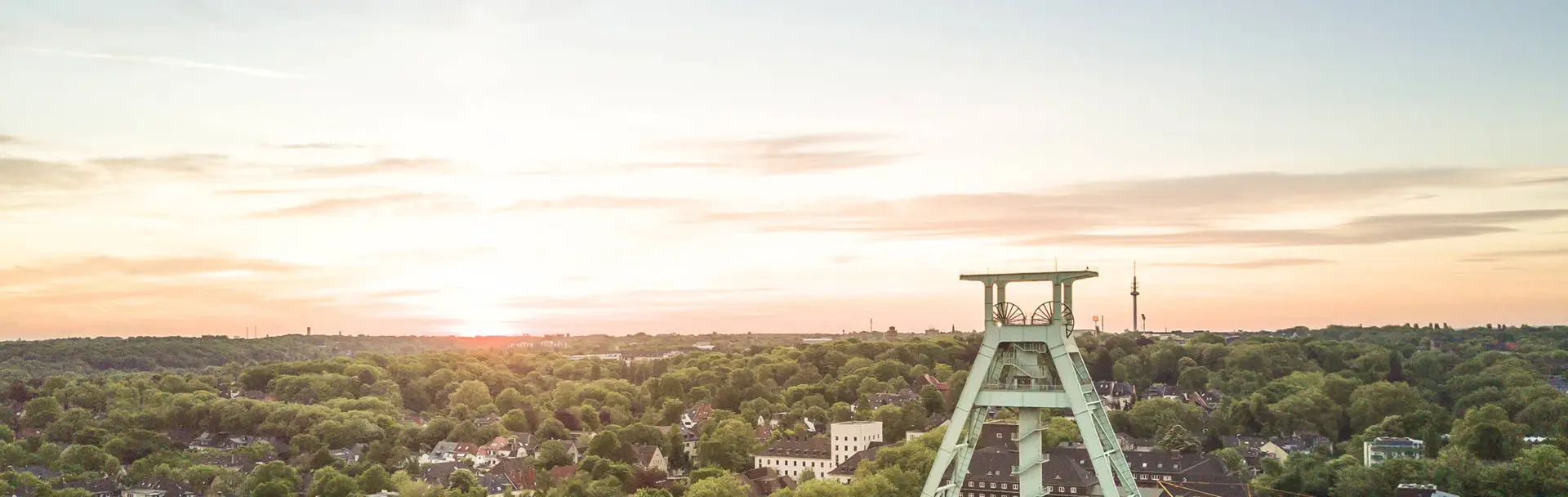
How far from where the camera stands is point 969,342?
148 m

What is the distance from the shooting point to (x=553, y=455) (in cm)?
9350

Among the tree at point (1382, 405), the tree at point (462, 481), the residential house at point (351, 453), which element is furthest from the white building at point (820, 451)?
the tree at point (1382, 405)

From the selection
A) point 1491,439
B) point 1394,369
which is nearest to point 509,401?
point 1394,369

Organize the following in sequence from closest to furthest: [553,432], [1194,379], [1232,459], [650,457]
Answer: [1232,459], [650,457], [553,432], [1194,379]

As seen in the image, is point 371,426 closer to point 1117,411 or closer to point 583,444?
point 583,444

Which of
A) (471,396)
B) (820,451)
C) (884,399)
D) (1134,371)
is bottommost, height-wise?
(820,451)

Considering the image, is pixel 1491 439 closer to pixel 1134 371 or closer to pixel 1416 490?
pixel 1416 490

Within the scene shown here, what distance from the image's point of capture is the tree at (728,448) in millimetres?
91500

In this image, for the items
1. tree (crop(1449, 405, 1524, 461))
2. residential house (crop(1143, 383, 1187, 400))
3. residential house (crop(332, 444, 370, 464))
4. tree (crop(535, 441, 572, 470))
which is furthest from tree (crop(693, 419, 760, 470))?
tree (crop(1449, 405, 1524, 461))

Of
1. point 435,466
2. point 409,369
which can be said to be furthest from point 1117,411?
point 409,369

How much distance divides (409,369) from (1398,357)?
106117mm

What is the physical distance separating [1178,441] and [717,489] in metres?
36.9

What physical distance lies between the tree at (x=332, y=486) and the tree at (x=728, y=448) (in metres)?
23.5

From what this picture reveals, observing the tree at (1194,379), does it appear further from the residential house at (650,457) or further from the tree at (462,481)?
the tree at (462,481)
